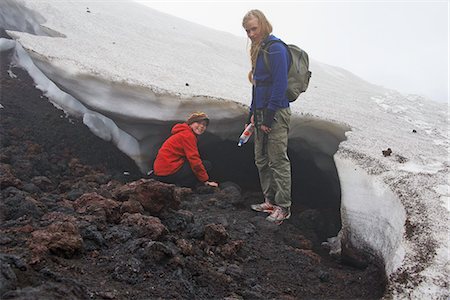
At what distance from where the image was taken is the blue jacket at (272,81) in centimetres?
372

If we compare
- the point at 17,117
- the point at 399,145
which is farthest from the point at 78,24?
the point at 399,145

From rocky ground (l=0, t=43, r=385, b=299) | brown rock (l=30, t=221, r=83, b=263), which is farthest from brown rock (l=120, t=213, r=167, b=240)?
brown rock (l=30, t=221, r=83, b=263)

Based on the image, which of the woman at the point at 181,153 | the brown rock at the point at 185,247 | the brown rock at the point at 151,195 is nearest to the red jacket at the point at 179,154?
the woman at the point at 181,153

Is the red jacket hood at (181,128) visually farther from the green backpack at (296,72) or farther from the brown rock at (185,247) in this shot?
the brown rock at (185,247)

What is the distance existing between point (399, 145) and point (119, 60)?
373cm

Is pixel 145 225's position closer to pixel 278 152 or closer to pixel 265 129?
pixel 265 129

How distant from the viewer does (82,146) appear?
502 cm

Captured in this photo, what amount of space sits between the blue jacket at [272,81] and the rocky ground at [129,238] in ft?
3.48

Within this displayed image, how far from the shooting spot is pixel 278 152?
4.06 m

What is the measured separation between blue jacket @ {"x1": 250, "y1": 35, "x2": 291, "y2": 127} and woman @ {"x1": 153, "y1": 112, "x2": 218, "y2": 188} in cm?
86

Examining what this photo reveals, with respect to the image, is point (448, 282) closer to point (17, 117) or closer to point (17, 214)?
point (17, 214)

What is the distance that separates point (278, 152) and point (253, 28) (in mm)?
1189

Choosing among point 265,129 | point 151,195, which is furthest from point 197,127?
point 151,195

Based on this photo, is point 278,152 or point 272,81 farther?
point 278,152
